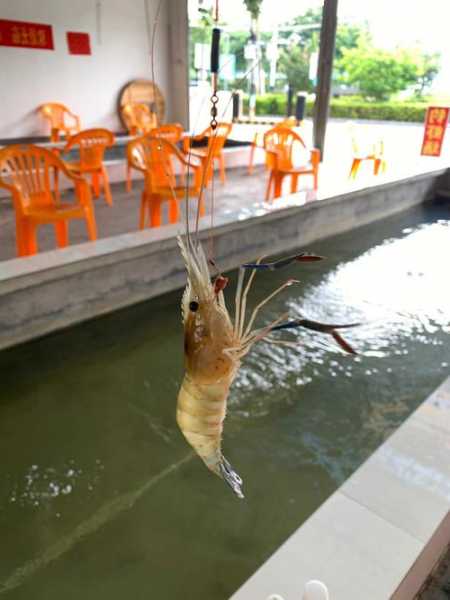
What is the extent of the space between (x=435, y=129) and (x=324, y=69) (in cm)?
221

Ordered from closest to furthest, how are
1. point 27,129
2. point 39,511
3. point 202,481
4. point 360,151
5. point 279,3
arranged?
point 39,511
point 202,481
point 360,151
point 27,129
point 279,3

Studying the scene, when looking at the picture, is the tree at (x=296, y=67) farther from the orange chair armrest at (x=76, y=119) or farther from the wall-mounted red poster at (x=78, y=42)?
the orange chair armrest at (x=76, y=119)

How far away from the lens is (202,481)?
82.4 inches

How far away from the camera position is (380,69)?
18.9 m

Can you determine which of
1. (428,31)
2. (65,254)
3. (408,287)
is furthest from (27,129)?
(428,31)

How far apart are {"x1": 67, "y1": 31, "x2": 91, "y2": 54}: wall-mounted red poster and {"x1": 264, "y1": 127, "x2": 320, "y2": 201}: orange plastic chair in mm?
4041

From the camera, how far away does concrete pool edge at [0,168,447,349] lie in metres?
2.93

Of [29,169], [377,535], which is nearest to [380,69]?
[29,169]

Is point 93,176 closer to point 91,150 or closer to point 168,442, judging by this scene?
point 91,150

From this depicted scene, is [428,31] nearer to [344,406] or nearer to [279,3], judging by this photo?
[279,3]

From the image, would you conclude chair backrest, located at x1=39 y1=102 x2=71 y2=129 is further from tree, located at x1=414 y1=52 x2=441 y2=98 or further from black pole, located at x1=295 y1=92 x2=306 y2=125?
tree, located at x1=414 y1=52 x2=441 y2=98

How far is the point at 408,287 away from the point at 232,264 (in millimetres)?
1478

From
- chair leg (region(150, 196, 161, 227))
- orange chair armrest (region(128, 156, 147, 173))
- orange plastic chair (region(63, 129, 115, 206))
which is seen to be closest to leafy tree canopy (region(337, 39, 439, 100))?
orange plastic chair (region(63, 129, 115, 206))

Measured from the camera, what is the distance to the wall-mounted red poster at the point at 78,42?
7.69 m
